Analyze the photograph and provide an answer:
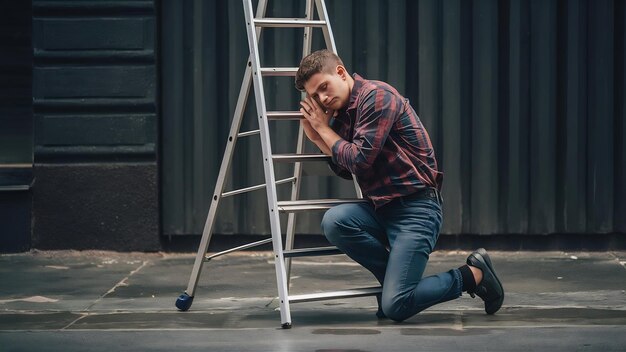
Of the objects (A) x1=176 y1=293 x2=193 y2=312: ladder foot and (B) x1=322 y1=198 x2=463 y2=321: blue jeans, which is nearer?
(B) x1=322 y1=198 x2=463 y2=321: blue jeans

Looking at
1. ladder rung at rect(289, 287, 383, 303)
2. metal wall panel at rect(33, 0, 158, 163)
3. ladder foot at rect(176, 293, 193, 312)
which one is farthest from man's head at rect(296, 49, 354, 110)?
metal wall panel at rect(33, 0, 158, 163)

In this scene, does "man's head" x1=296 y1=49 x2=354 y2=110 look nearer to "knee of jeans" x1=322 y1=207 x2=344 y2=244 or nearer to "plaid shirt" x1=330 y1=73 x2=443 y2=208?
"plaid shirt" x1=330 y1=73 x2=443 y2=208

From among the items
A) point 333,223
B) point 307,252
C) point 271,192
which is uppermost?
point 271,192

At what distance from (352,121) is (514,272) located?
2457mm

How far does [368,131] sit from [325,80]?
1.18 ft

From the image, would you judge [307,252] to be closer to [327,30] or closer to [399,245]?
[399,245]

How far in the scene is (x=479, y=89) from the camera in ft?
29.3

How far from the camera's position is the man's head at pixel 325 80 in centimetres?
602

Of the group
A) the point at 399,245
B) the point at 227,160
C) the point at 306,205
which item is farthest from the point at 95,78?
the point at 399,245

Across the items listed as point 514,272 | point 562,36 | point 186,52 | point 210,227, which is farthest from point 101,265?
point 562,36

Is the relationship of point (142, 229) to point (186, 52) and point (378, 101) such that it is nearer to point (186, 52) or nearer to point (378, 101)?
point (186, 52)

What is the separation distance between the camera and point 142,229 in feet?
29.5

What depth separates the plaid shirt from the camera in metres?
5.94

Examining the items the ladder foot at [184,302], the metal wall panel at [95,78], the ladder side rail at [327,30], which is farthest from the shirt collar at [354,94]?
the metal wall panel at [95,78]
